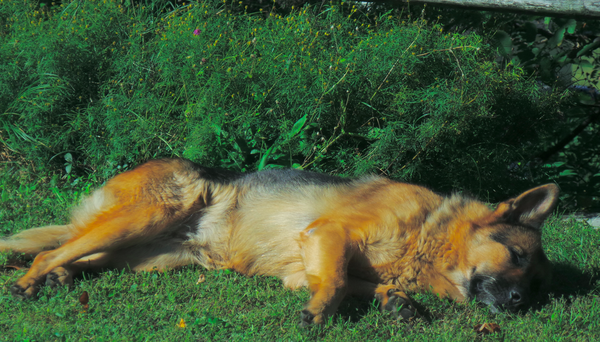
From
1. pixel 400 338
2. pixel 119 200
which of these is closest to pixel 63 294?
pixel 119 200

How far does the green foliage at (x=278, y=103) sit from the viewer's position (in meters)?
5.92

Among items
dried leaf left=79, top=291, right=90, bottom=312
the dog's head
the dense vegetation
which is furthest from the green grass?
the dense vegetation

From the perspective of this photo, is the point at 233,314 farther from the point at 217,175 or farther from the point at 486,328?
the point at 486,328

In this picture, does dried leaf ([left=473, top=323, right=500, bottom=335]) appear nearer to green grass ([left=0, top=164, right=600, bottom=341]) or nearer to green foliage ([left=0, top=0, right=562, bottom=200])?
green grass ([left=0, top=164, right=600, bottom=341])

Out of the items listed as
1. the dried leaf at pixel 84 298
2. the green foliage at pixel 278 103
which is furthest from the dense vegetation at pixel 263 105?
A: the dried leaf at pixel 84 298

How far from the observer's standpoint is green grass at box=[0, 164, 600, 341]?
3256 millimetres

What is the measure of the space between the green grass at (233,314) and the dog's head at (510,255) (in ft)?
0.50

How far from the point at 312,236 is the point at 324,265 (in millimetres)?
350

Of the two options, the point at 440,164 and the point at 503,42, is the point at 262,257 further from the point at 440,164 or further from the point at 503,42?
the point at 503,42

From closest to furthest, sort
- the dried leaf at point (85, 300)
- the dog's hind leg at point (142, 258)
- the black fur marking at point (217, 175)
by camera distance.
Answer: the dried leaf at point (85, 300)
the dog's hind leg at point (142, 258)
the black fur marking at point (217, 175)

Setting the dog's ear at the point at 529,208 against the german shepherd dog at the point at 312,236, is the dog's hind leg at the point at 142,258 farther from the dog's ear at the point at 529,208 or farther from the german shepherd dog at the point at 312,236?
the dog's ear at the point at 529,208

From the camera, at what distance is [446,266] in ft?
13.1

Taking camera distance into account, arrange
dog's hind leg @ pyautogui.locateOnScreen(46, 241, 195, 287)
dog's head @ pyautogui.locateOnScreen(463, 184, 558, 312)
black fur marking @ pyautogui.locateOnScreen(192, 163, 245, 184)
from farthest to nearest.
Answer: black fur marking @ pyautogui.locateOnScreen(192, 163, 245, 184), dog's hind leg @ pyautogui.locateOnScreen(46, 241, 195, 287), dog's head @ pyautogui.locateOnScreen(463, 184, 558, 312)

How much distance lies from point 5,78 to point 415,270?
587cm
